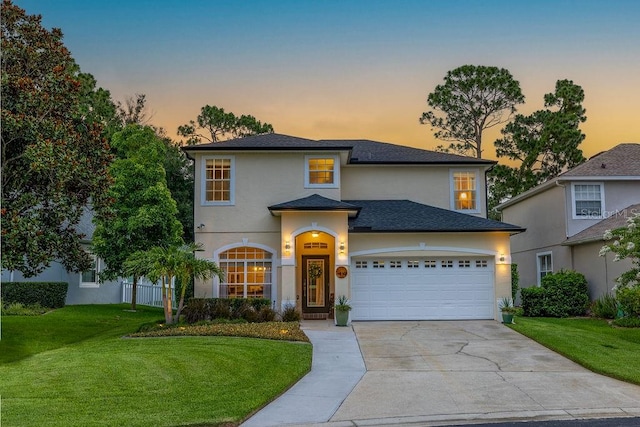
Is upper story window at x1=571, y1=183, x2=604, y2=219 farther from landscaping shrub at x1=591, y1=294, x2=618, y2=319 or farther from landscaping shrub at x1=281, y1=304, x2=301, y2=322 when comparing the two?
landscaping shrub at x1=281, y1=304, x2=301, y2=322

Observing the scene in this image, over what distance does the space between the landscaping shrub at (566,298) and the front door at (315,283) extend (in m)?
8.31

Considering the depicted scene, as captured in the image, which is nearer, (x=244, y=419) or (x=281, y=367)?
(x=244, y=419)

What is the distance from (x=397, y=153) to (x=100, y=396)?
16246 mm

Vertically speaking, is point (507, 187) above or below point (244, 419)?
above

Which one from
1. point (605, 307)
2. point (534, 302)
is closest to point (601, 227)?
point (605, 307)

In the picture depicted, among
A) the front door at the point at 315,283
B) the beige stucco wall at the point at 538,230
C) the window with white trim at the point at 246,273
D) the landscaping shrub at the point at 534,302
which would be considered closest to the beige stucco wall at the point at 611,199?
the beige stucco wall at the point at 538,230

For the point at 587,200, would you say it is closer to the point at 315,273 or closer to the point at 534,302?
the point at 534,302

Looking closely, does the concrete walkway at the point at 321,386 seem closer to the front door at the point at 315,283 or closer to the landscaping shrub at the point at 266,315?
the landscaping shrub at the point at 266,315

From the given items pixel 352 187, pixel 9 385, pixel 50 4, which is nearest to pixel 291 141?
pixel 352 187

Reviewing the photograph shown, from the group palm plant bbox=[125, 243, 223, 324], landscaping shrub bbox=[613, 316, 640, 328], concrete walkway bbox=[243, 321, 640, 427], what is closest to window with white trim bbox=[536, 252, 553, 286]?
landscaping shrub bbox=[613, 316, 640, 328]

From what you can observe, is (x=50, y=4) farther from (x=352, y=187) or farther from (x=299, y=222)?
(x=352, y=187)

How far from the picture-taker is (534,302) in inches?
818

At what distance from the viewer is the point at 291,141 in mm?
20359

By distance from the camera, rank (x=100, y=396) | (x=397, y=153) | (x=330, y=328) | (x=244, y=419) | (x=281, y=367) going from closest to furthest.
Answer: (x=244, y=419) → (x=100, y=396) → (x=281, y=367) → (x=330, y=328) → (x=397, y=153)
